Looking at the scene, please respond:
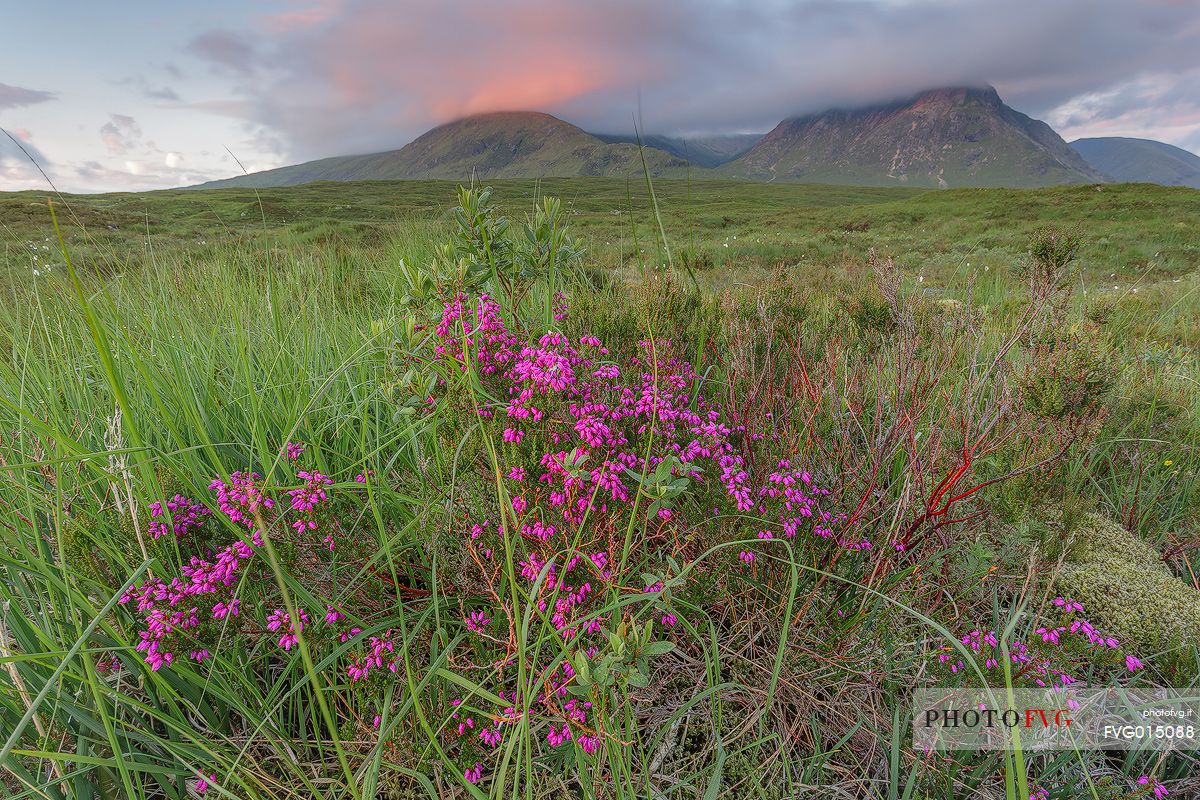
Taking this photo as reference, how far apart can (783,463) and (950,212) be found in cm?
3806

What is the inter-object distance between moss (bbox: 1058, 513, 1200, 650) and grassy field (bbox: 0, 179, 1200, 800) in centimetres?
1

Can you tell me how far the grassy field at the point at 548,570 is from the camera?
4.74 feet

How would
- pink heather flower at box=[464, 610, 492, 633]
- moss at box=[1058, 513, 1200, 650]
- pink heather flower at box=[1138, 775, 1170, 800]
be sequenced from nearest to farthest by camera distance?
pink heather flower at box=[1138, 775, 1170, 800] → pink heather flower at box=[464, 610, 492, 633] → moss at box=[1058, 513, 1200, 650]

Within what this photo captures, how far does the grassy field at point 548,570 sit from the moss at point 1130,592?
12 mm

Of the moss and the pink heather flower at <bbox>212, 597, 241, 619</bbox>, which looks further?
the moss

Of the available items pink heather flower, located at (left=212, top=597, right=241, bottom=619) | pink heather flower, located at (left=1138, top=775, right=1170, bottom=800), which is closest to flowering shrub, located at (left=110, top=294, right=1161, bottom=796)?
pink heather flower, located at (left=212, top=597, right=241, bottom=619)

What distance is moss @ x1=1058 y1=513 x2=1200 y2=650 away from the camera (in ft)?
6.59

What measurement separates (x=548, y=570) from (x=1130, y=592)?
7.74 feet

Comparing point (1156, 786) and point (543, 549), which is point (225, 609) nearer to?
point (543, 549)

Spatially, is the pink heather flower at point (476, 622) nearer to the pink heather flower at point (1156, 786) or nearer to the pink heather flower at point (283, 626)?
the pink heather flower at point (283, 626)

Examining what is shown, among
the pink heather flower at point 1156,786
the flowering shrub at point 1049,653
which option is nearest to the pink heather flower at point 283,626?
the flowering shrub at point 1049,653

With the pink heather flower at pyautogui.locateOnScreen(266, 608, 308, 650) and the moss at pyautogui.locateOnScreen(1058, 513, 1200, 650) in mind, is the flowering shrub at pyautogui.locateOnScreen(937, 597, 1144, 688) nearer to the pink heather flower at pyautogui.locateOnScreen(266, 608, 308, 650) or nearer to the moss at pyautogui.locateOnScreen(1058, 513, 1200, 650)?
the moss at pyautogui.locateOnScreen(1058, 513, 1200, 650)

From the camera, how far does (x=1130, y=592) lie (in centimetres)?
211

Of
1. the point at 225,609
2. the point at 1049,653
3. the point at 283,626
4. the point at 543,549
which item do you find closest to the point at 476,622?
the point at 543,549
